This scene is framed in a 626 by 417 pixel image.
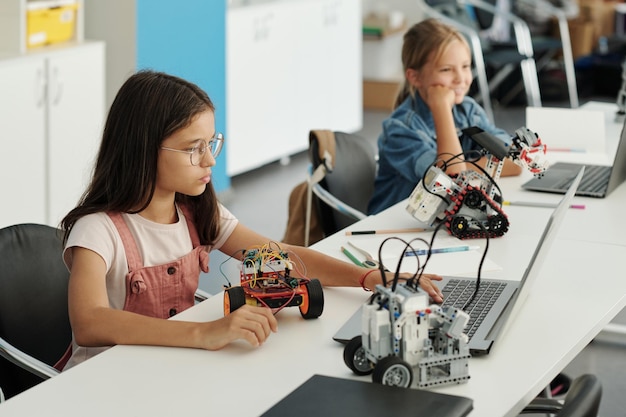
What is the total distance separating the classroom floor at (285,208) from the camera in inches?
121

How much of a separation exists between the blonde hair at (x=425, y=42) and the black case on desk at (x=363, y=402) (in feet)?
5.60

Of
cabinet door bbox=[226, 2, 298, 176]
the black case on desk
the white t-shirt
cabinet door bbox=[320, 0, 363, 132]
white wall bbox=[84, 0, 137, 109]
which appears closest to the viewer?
the black case on desk

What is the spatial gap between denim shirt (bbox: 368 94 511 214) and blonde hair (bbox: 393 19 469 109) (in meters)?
0.08

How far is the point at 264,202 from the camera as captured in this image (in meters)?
5.07

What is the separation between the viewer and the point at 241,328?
1.63m

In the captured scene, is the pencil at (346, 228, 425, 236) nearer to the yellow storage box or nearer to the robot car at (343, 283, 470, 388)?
the robot car at (343, 283, 470, 388)

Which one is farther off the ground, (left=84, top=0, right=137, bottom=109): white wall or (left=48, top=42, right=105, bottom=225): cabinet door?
(left=84, top=0, right=137, bottom=109): white wall

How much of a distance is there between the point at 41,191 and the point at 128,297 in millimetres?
2115

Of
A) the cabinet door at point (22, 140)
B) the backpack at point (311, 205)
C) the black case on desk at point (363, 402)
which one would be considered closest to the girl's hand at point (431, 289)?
the black case on desk at point (363, 402)

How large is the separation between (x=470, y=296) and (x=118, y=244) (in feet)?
2.17

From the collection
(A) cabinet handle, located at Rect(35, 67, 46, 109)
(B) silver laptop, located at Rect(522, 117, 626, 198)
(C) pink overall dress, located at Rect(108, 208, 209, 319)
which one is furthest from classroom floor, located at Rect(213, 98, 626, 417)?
(A) cabinet handle, located at Rect(35, 67, 46, 109)

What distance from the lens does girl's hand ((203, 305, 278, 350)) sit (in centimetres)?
163

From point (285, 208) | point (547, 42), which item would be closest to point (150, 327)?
point (285, 208)

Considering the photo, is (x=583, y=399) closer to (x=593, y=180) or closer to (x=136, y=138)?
(x=136, y=138)
